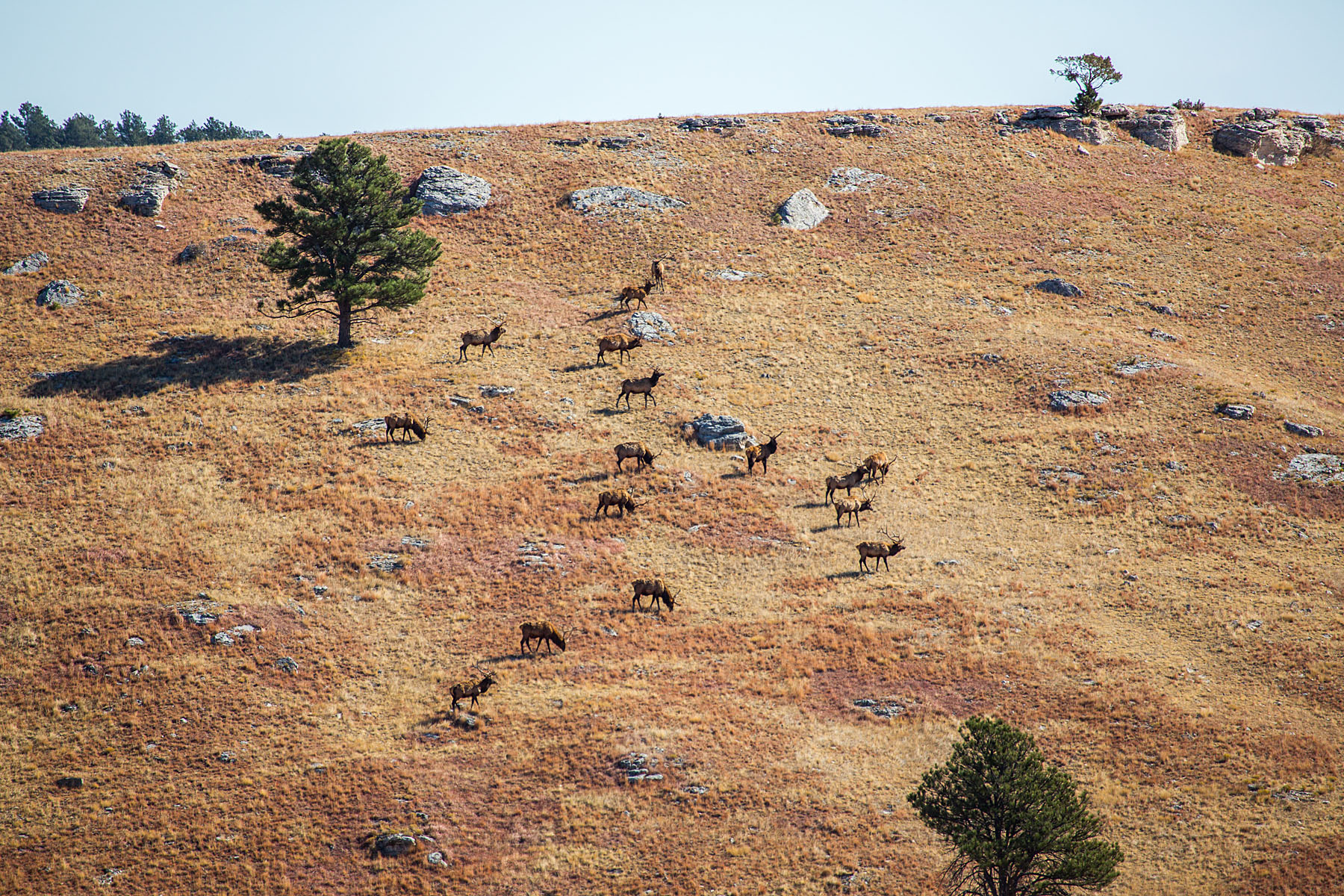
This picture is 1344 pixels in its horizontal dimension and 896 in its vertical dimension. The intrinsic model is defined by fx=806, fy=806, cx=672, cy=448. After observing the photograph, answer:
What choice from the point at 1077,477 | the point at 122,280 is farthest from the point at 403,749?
the point at 122,280

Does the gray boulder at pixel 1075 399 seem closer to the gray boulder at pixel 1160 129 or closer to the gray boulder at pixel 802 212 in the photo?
the gray boulder at pixel 802 212

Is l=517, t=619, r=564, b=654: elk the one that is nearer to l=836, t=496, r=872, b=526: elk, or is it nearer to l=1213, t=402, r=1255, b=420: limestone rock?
l=836, t=496, r=872, b=526: elk

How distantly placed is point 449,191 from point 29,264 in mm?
27526

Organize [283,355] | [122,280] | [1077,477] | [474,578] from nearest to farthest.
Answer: [474,578] → [1077,477] → [283,355] → [122,280]

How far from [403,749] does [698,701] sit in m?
8.97

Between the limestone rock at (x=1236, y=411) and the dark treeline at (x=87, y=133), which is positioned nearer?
the limestone rock at (x=1236, y=411)

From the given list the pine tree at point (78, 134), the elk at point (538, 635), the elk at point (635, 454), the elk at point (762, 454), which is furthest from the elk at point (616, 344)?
the pine tree at point (78, 134)

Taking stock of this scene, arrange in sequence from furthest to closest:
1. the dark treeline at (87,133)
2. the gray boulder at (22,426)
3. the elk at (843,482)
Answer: the dark treeline at (87,133)
the elk at (843,482)
the gray boulder at (22,426)

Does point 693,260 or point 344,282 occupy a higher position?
point 693,260

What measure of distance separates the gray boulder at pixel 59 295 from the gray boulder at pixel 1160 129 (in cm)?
8620

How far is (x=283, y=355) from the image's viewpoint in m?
46.3

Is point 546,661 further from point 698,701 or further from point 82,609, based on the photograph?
point 82,609

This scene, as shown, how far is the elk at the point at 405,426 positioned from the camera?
3959 centimetres

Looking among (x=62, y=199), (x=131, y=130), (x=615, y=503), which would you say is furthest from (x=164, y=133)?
(x=615, y=503)
